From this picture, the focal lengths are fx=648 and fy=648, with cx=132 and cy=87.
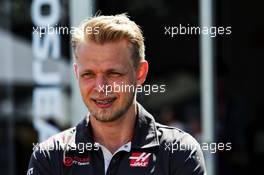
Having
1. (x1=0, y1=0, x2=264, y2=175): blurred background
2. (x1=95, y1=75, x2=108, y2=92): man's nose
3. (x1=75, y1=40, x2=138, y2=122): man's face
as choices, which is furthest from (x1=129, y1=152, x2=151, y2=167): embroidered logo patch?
(x1=0, y1=0, x2=264, y2=175): blurred background

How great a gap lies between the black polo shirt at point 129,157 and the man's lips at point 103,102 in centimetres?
11

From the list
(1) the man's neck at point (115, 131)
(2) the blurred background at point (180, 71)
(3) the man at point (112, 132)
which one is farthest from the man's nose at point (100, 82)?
(2) the blurred background at point (180, 71)

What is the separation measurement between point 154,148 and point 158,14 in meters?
3.05

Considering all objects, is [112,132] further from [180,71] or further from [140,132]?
[180,71]

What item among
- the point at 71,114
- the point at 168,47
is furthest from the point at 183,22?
the point at 71,114

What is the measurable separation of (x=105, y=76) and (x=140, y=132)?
24cm

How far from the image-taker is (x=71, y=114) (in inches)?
206

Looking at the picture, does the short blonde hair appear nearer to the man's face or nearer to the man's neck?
the man's face

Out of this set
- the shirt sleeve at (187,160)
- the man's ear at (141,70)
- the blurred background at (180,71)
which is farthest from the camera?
the blurred background at (180,71)

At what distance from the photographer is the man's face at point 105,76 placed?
7.57 feet

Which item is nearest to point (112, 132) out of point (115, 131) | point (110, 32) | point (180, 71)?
point (115, 131)

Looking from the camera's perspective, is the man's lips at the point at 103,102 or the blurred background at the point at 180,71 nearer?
the man's lips at the point at 103,102

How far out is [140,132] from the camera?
93.5 inches

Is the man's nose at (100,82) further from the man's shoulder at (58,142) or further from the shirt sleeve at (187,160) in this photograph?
the shirt sleeve at (187,160)
